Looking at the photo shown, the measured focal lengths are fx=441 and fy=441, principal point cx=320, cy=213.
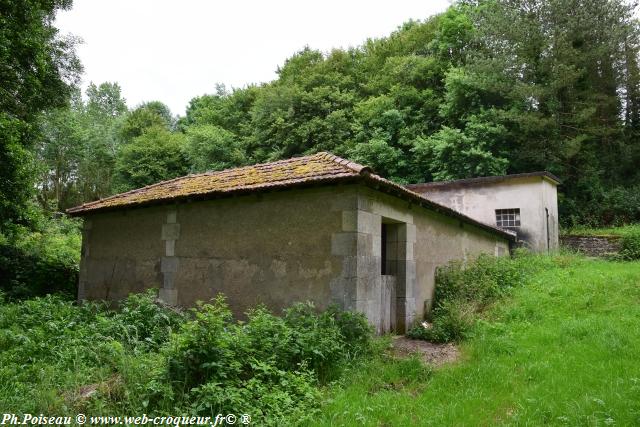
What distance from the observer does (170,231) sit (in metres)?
9.50

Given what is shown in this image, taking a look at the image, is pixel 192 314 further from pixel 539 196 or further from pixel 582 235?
pixel 582 235

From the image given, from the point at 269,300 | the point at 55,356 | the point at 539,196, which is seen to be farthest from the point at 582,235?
the point at 55,356

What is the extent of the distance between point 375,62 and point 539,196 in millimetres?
16730

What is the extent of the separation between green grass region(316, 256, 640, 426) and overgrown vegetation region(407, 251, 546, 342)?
42 centimetres

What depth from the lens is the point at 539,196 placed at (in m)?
16.9

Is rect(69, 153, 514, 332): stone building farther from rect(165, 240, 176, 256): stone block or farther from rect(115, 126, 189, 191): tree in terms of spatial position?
rect(115, 126, 189, 191): tree

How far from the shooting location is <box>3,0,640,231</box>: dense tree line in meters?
21.2

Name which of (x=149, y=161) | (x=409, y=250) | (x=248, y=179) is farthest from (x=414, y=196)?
(x=149, y=161)

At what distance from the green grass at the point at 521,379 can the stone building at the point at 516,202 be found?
8482mm

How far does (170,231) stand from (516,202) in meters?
13.4

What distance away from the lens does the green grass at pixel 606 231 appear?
56.6ft

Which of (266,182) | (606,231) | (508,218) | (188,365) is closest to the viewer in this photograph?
(188,365)

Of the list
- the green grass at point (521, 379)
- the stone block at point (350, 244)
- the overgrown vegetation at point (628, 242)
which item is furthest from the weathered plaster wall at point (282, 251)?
the overgrown vegetation at point (628, 242)

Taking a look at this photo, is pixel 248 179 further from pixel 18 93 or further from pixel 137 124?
pixel 137 124
